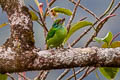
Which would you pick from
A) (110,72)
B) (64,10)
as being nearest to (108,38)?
(110,72)

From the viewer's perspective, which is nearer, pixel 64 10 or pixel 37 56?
pixel 37 56

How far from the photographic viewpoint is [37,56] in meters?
1.29

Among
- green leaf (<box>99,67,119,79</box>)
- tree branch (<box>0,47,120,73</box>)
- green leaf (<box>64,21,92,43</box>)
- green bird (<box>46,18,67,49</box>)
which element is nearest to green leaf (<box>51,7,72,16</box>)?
green leaf (<box>64,21,92,43</box>)

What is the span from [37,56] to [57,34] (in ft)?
0.81

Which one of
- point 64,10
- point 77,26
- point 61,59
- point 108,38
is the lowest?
point 61,59

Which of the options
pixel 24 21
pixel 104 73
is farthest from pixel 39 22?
pixel 104 73

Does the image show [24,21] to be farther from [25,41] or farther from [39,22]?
[39,22]

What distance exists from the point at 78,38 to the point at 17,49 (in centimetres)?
62

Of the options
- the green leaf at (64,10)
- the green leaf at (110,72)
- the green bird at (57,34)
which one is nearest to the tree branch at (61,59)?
the green bird at (57,34)

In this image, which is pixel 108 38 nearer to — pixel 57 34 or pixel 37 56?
pixel 57 34

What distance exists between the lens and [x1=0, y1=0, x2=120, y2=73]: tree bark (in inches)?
49.9

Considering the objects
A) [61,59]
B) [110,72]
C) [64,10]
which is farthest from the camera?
[64,10]

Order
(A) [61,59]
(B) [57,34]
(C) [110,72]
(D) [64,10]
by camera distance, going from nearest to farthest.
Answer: (A) [61,59]
(B) [57,34]
(C) [110,72]
(D) [64,10]

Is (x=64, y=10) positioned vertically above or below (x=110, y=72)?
above
